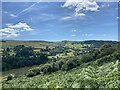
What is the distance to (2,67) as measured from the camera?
117 metres

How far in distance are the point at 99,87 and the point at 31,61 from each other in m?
105

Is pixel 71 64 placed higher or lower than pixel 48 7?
lower

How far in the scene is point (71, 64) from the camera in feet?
268

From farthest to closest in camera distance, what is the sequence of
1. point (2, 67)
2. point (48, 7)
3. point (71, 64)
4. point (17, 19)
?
point (17, 19), point (2, 67), point (48, 7), point (71, 64)

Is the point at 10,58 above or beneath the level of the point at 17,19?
beneath

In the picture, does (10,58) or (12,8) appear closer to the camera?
(10,58)

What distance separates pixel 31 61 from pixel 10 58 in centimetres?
966

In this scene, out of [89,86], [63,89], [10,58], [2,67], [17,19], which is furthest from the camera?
[17,19]

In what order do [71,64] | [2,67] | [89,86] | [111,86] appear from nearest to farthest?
[111,86], [89,86], [71,64], [2,67]

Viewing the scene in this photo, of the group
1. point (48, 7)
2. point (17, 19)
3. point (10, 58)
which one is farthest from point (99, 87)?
point (17, 19)

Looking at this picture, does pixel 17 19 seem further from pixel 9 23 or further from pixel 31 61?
pixel 31 61

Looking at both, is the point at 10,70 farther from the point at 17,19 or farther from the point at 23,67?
A: the point at 17,19

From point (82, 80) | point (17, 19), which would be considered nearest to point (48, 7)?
point (17, 19)

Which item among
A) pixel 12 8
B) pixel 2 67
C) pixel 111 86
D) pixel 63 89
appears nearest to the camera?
pixel 111 86
